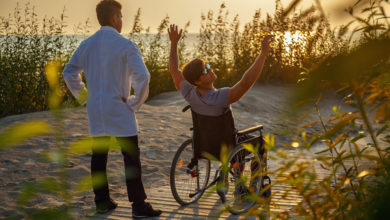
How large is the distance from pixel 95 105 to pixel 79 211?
94 centimetres

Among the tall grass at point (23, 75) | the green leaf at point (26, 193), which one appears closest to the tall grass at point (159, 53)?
the tall grass at point (23, 75)

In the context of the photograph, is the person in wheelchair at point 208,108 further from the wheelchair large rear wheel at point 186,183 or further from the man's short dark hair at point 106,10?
the man's short dark hair at point 106,10

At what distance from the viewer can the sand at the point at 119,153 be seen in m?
4.76

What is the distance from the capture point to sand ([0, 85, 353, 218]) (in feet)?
15.6

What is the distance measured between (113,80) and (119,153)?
262 centimetres

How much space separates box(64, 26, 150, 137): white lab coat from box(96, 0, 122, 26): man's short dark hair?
61 millimetres

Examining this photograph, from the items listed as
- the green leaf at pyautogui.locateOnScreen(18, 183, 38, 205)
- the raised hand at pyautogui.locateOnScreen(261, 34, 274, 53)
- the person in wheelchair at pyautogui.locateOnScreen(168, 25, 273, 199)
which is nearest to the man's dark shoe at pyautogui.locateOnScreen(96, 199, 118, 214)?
the person in wheelchair at pyautogui.locateOnScreen(168, 25, 273, 199)

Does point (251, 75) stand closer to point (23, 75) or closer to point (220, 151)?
point (220, 151)

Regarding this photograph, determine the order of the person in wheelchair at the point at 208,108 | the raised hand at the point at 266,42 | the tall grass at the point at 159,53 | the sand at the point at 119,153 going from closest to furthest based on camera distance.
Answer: the raised hand at the point at 266,42 → the person in wheelchair at the point at 208,108 → the sand at the point at 119,153 → the tall grass at the point at 159,53

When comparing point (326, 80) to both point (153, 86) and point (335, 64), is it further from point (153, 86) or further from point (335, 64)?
point (153, 86)

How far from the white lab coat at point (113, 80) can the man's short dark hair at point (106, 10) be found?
0.20 feet

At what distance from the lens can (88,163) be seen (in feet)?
19.5

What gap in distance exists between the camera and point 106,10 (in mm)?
3949

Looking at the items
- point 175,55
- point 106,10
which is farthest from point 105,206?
point 106,10
